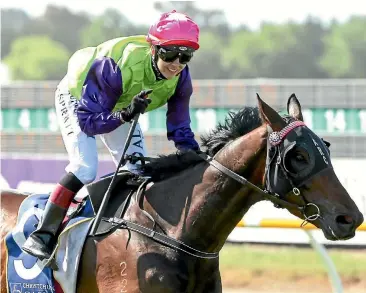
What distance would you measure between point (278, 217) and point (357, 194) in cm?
98

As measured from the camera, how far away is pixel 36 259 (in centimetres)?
507

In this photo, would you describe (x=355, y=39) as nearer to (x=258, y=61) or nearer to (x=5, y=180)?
(x=258, y=61)

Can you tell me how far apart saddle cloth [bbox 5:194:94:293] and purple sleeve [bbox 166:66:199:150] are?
65 cm

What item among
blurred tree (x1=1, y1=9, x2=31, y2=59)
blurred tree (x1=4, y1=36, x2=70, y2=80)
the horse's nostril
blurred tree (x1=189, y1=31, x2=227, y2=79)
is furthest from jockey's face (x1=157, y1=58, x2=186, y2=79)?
blurred tree (x1=1, y1=9, x2=31, y2=59)

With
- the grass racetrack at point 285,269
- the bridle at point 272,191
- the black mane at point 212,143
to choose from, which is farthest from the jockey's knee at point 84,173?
the grass racetrack at point 285,269

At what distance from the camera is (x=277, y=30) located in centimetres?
7025

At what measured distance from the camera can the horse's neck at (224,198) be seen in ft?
15.0

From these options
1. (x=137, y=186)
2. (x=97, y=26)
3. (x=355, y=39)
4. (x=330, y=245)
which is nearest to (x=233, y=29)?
(x=355, y=39)

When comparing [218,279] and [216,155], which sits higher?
[216,155]

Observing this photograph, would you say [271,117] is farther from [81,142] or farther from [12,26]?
[12,26]

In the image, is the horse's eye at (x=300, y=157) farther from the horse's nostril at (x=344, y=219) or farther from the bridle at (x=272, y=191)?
the horse's nostril at (x=344, y=219)

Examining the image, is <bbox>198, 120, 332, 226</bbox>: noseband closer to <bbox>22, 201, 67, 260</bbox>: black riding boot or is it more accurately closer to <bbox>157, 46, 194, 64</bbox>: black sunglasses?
<bbox>157, 46, 194, 64</bbox>: black sunglasses

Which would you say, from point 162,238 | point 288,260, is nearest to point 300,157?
point 162,238

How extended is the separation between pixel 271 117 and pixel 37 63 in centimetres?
6183
